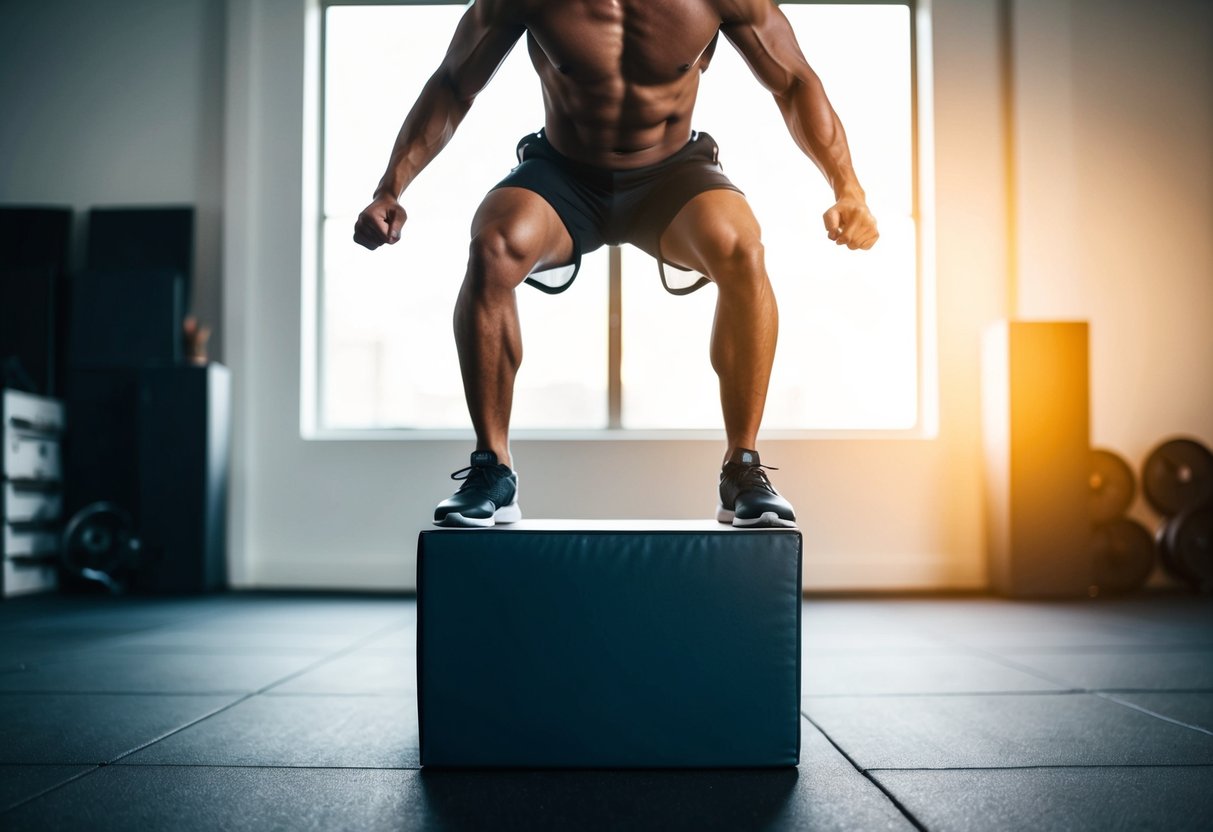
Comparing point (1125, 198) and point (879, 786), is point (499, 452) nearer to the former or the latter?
point (879, 786)

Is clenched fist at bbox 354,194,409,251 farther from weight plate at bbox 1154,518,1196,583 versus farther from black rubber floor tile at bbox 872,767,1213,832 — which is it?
weight plate at bbox 1154,518,1196,583

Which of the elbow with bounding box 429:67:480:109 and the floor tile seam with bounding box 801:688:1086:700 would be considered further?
the floor tile seam with bounding box 801:688:1086:700

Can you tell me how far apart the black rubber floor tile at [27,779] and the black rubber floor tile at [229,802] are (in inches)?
1.4

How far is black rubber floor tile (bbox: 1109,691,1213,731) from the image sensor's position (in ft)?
6.60

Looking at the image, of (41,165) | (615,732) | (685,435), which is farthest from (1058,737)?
(41,165)

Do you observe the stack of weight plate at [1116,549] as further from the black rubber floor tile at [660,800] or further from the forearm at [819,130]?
the black rubber floor tile at [660,800]

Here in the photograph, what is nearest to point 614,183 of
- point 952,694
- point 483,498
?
point 483,498

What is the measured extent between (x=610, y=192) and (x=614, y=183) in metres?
0.02

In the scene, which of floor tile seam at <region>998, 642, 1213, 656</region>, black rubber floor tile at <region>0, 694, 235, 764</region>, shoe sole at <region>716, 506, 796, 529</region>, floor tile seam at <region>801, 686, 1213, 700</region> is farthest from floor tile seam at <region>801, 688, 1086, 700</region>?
black rubber floor tile at <region>0, 694, 235, 764</region>

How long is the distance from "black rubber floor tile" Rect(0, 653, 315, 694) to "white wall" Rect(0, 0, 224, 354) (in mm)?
2813

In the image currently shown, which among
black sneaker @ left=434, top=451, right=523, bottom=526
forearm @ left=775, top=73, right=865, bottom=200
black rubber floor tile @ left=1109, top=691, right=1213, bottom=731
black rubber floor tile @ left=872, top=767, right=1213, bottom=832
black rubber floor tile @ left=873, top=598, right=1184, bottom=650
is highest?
forearm @ left=775, top=73, right=865, bottom=200

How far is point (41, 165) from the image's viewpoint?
522 cm

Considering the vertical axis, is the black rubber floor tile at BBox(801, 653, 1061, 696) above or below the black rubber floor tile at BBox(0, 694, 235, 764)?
A: below

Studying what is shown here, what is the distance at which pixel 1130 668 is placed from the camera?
8.72ft
